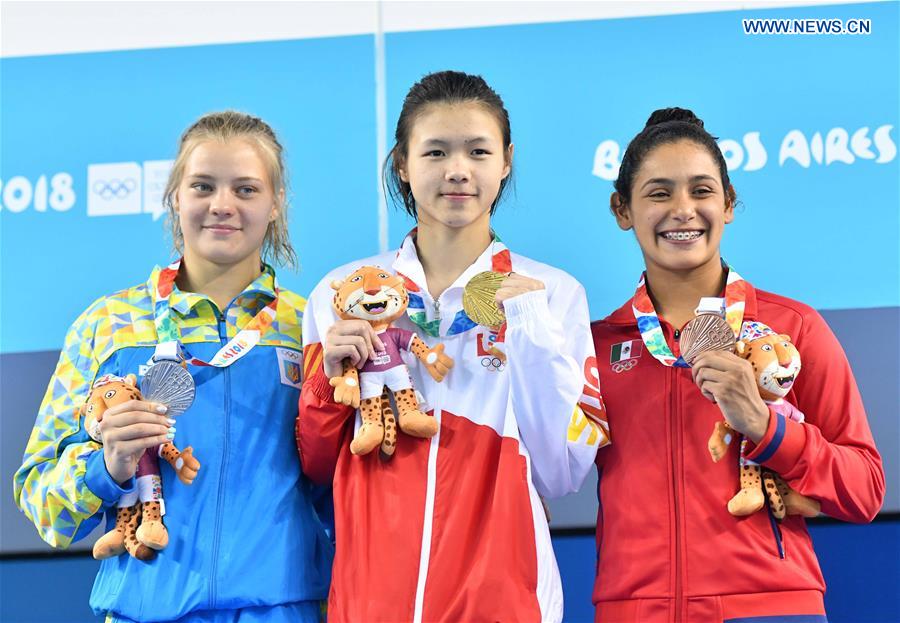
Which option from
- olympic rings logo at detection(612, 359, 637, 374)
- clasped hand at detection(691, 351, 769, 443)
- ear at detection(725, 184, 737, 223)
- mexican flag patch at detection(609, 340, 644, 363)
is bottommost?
clasped hand at detection(691, 351, 769, 443)

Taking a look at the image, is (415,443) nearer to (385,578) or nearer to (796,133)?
(385,578)

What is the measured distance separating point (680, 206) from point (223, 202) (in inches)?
44.3

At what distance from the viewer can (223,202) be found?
2600mm

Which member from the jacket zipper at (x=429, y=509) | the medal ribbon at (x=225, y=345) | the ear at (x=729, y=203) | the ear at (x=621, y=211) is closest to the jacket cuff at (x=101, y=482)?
the medal ribbon at (x=225, y=345)

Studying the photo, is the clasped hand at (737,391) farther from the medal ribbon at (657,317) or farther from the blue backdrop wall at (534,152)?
the blue backdrop wall at (534,152)

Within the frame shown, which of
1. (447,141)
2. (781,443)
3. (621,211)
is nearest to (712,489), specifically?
(781,443)

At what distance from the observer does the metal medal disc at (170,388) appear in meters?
2.36

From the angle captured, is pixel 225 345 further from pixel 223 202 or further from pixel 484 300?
pixel 484 300

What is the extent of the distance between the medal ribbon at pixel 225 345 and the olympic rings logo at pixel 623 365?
0.86 metres

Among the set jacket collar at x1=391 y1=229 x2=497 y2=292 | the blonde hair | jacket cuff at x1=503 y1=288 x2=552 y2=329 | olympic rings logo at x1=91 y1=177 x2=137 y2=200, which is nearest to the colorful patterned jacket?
the blonde hair

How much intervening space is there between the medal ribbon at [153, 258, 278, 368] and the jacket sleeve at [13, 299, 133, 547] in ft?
0.54

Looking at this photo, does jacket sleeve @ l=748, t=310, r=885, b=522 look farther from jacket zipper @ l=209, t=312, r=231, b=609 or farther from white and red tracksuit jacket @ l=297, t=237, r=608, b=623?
jacket zipper @ l=209, t=312, r=231, b=609

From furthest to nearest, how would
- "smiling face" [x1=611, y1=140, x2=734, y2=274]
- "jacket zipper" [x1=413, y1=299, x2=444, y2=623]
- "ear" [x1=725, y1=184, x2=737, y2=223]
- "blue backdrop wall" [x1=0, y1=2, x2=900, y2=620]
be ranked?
"blue backdrop wall" [x1=0, y1=2, x2=900, y2=620] → "ear" [x1=725, y1=184, x2=737, y2=223] → "smiling face" [x1=611, y1=140, x2=734, y2=274] → "jacket zipper" [x1=413, y1=299, x2=444, y2=623]

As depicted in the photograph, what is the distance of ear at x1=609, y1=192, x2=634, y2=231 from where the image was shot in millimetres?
2717
